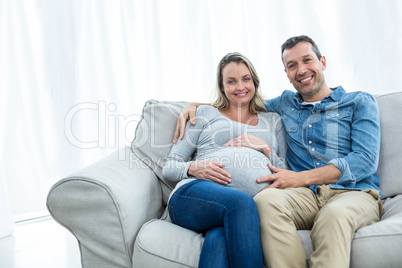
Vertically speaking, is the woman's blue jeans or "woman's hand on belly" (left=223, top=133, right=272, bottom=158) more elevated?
"woman's hand on belly" (left=223, top=133, right=272, bottom=158)

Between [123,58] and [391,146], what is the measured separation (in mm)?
1860

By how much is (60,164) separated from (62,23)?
1023mm

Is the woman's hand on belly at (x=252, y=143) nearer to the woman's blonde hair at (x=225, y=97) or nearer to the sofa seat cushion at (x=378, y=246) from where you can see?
the woman's blonde hair at (x=225, y=97)

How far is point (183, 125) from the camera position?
1605 millimetres

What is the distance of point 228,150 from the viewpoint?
1.47 metres

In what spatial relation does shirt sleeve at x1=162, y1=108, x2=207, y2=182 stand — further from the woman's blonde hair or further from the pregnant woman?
the woman's blonde hair

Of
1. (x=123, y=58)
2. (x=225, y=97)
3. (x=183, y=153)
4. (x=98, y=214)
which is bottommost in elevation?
(x=98, y=214)

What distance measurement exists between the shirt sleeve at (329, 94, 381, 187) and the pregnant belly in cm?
30

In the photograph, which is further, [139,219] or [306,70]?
[306,70]

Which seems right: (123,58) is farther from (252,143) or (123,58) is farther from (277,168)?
(277,168)

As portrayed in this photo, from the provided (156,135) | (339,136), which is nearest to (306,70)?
(339,136)

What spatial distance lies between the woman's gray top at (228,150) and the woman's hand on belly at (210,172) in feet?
0.08

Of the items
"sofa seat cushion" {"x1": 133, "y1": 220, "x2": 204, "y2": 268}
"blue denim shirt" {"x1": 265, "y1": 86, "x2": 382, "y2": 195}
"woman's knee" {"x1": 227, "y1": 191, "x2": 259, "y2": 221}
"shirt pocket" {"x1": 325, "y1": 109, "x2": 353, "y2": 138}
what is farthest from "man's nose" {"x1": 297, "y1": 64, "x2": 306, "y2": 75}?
"sofa seat cushion" {"x1": 133, "y1": 220, "x2": 204, "y2": 268}

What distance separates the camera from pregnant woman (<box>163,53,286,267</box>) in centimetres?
107
